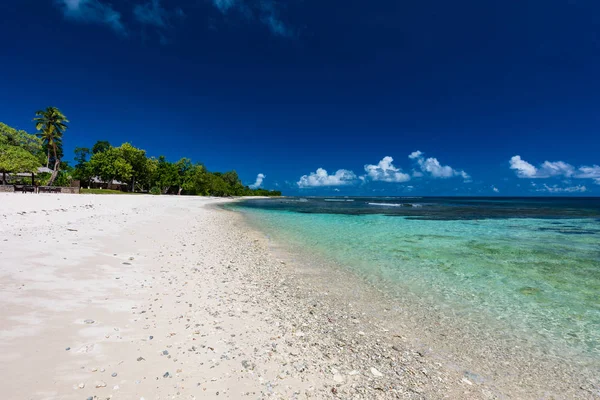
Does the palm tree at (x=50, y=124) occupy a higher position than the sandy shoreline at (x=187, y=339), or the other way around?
the palm tree at (x=50, y=124)

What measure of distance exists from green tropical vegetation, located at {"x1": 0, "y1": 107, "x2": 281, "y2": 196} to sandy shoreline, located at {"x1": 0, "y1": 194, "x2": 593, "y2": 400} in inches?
1983

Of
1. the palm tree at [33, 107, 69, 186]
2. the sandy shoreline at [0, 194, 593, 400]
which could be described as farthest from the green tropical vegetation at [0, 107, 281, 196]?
the sandy shoreline at [0, 194, 593, 400]

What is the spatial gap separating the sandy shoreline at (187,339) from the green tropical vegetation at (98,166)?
Answer: 165 feet

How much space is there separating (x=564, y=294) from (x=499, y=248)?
7592 mm

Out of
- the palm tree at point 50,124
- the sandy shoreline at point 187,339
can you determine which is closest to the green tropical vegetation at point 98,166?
the palm tree at point 50,124

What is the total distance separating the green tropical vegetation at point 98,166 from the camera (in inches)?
1801

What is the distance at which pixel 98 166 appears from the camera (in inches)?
2803

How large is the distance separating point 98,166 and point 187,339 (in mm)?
84586

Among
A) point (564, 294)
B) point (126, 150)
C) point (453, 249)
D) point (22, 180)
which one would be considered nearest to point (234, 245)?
point (453, 249)

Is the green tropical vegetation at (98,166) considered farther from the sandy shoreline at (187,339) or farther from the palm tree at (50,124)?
the sandy shoreline at (187,339)

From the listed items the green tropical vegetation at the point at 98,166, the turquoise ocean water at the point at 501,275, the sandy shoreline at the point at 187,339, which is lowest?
the turquoise ocean water at the point at 501,275

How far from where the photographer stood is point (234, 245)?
13.9m

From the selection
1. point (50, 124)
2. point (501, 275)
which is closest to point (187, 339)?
point (501, 275)

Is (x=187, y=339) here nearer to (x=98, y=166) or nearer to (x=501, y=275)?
(x=501, y=275)
